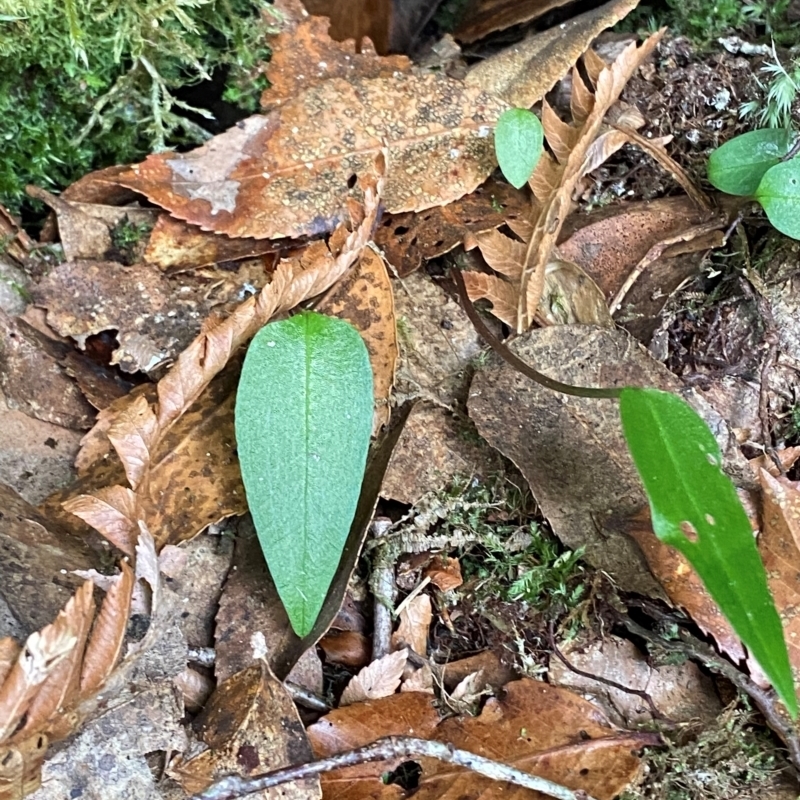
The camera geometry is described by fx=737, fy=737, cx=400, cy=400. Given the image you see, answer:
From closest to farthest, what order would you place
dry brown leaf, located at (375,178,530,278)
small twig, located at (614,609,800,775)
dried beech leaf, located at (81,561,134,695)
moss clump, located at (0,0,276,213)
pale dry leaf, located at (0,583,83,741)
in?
pale dry leaf, located at (0,583,83,741) < dried beech leaf, located at (81,561,134,695) < small twig, located at (614,609,800,775) < moss clump, located at (0,0,276,213) < dry brown leaf, located at (375,178,530,278)

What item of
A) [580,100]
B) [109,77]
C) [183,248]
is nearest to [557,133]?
[580,100]

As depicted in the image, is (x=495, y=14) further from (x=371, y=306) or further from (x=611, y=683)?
(x=611, y=683)

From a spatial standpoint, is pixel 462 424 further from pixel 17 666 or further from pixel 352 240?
pixel 17 666

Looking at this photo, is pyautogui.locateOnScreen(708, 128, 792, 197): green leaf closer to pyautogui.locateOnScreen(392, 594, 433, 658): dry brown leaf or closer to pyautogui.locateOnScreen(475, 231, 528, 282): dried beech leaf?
pyautogui.locateOnScreen(475, 231, 528, 282): dried beech leaf

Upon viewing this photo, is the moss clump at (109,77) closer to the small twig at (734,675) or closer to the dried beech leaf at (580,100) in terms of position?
the dried beech leaf at (580,100)

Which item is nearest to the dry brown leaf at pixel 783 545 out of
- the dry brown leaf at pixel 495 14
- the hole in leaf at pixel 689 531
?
the hole in leaf at pixel 689 531

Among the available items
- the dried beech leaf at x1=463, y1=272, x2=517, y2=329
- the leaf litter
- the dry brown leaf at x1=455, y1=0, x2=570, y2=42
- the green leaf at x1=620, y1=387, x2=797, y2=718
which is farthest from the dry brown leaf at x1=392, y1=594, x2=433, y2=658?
the dry brown leaf at x1=455, y1=0, x2=570, y2=42
